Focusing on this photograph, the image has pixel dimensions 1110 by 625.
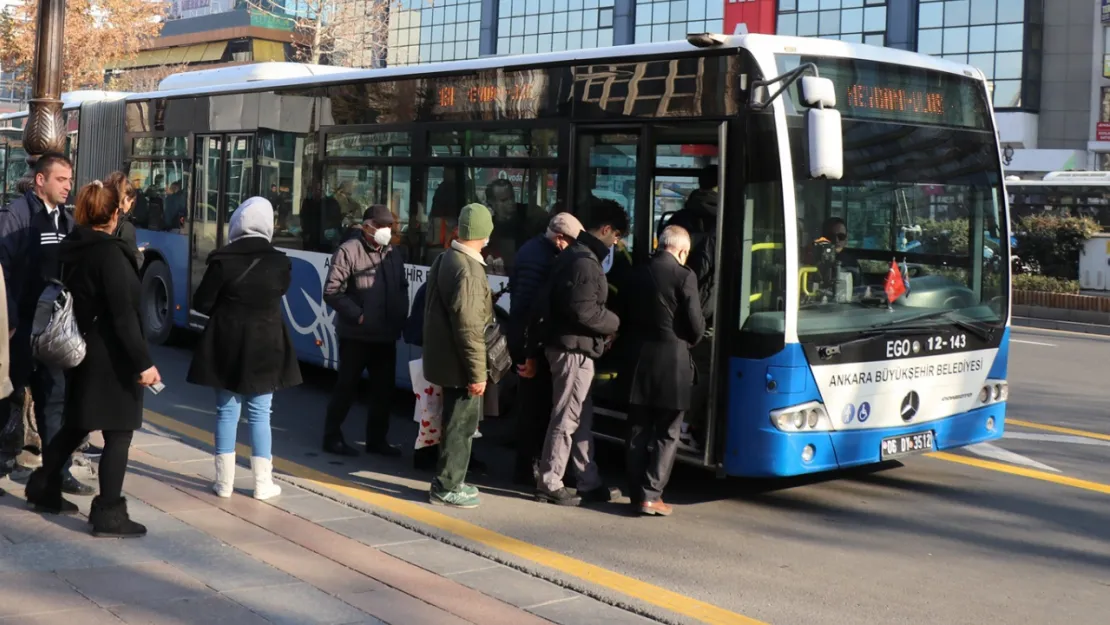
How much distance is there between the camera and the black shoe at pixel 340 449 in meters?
8.90

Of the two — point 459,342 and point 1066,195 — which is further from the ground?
point 1066,195

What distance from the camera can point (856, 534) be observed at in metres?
7.21

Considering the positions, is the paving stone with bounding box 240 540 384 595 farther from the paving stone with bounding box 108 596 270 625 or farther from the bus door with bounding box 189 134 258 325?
the bus door with bounding box 189 134 258 325

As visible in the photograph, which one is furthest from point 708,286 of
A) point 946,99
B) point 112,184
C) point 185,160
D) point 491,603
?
point 185,160

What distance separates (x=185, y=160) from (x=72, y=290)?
788 centimetres

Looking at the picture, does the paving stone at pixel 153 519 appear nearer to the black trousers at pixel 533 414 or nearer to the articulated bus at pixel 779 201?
the black trousers at pixel 533 414

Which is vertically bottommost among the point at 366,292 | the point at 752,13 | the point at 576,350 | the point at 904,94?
the point at 576,350

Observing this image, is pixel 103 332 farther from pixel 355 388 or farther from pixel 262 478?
pixel 355 388

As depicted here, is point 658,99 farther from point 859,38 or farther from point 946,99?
point 859,38

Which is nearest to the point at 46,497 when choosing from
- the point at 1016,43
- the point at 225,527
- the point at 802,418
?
the point at 225,527

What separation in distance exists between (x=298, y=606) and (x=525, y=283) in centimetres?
306

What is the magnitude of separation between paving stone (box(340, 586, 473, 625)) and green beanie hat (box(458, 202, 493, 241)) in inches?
95.0

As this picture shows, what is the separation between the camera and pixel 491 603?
213 inches

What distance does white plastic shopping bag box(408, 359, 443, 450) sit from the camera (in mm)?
7809
